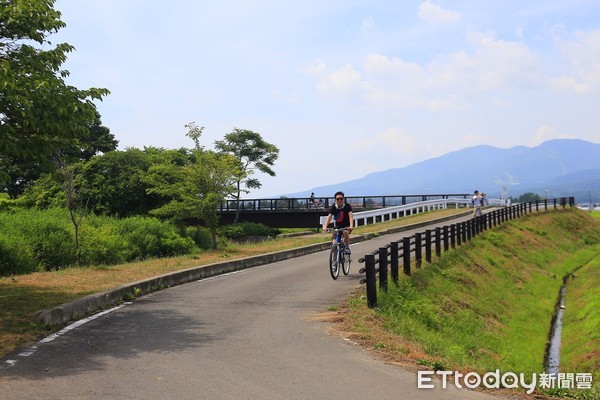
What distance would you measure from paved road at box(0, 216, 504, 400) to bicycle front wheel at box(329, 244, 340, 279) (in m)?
2.93

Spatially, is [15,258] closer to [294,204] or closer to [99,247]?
[99,247]

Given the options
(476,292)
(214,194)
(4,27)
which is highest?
(4,27)

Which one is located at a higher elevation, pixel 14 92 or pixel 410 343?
pixel 14 92

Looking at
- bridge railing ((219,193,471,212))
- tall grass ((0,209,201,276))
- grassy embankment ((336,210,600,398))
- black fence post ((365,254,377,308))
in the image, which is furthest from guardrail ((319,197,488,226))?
black fence post ((365,254,377,308))

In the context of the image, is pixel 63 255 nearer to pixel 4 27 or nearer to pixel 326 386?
pixel 4 27

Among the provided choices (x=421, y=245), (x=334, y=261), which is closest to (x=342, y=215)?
(x=334, y=261)

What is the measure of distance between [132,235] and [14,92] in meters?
17.4

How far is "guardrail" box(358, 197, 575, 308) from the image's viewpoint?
1102 centimetres

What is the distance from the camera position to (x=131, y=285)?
12227 mm

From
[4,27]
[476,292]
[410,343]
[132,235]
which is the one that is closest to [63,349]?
[410,343]

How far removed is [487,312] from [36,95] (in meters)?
14.2

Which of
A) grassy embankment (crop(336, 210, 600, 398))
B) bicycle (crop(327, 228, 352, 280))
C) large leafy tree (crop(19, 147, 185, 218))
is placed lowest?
grassy embankment (crop(336, 210, 600, 398))

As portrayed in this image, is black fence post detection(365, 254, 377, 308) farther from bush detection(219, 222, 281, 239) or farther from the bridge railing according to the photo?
the bridge railing

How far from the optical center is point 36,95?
857 cm
